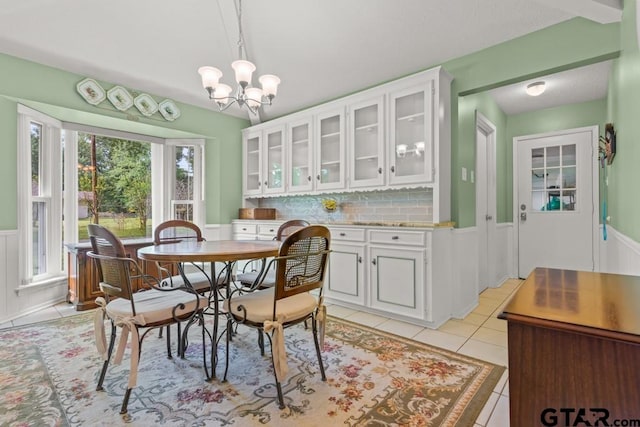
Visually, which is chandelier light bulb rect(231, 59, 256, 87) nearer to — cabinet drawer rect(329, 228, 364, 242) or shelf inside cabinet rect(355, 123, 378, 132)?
shelf inside cabinet rect(355, 123, 378, 132)

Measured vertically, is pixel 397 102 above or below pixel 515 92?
below

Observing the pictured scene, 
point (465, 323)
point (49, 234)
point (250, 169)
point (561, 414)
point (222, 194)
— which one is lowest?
point (465, 323)

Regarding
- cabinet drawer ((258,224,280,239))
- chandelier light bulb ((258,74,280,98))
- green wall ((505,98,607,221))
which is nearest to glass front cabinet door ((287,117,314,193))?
cabinet drawer ((258,224,280,239))

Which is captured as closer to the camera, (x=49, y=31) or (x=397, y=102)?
(x=49, y=31)

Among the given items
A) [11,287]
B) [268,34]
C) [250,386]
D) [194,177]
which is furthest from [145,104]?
[250,386]

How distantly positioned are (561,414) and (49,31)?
409 centimetres

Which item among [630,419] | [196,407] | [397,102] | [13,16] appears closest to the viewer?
[630,419]

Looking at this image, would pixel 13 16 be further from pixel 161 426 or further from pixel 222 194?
pixel 161 426

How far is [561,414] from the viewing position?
81cm

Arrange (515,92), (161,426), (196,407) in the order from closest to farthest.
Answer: (161,426) → (196,407) → (515,92)

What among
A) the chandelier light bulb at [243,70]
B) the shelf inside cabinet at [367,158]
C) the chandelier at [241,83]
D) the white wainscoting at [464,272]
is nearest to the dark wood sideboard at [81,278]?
Answer: the chandelier at [241,83]

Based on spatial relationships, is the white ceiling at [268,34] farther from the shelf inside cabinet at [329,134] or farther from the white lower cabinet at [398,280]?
the white lower cabinet at [398,280]

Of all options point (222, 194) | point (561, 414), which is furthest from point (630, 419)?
point (222, 194)

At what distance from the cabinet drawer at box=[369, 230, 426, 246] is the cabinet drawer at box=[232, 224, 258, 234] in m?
1.90
